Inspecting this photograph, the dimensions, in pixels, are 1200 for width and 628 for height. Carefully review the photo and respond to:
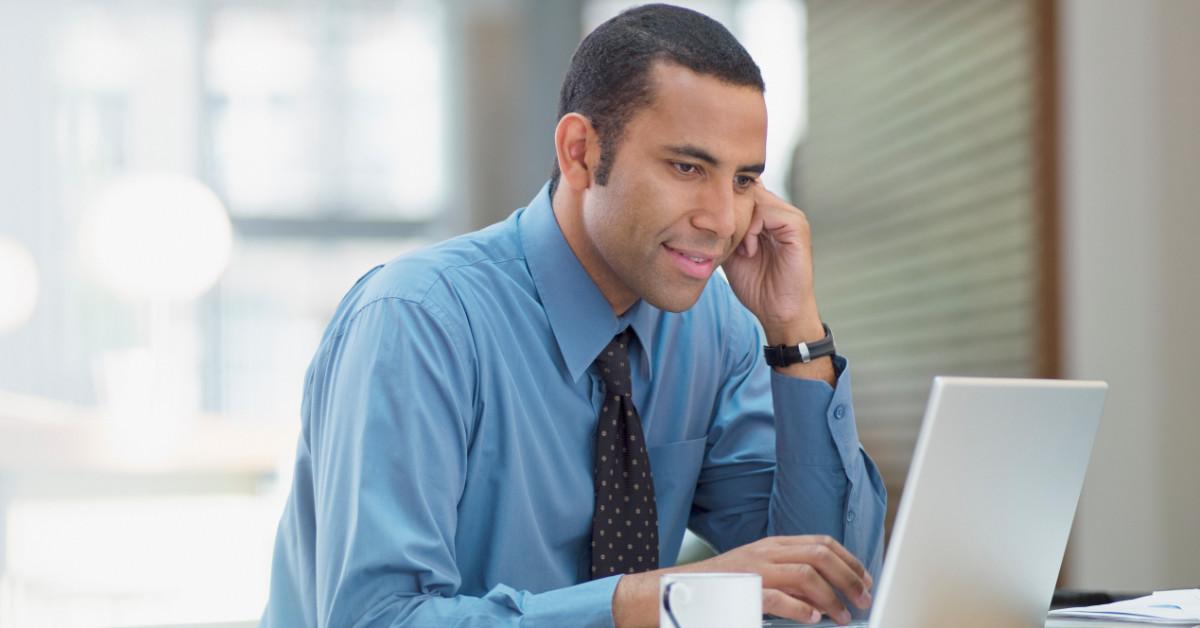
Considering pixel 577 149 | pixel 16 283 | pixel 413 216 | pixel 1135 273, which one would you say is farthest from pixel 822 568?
pixel 16 283

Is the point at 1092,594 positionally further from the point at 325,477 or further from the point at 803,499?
the point at 325,477

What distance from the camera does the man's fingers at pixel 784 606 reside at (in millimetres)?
1133

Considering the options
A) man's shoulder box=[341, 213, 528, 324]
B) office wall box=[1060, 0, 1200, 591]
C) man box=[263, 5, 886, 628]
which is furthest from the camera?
office wall box=[1060, 0, 1200, 591]

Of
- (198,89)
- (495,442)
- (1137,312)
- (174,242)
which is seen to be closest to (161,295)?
(174,242)

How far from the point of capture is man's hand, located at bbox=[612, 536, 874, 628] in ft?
3.70

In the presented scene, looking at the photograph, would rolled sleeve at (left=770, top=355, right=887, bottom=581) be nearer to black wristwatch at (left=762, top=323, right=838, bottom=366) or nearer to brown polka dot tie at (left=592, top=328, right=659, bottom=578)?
black wristwatch at (left=762, top=323, right=838, bottom=366)

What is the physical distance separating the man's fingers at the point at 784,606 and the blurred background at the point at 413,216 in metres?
1.86

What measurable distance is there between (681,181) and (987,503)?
55cm

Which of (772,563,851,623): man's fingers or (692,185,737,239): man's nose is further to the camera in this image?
(692,185,737,239): man's nose

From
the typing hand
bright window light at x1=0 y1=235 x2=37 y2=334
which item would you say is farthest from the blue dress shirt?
bright window light at x1=0 y1=235 x2=37 y2=334

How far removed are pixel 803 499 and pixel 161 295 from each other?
383 cm

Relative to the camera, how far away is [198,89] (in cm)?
498

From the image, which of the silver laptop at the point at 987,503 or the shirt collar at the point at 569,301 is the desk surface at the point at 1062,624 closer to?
the silver laptop at the point at 987,503

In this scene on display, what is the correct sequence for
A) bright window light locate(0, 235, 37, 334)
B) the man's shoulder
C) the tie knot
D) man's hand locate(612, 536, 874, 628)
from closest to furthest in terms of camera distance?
man's hand locate(612, 536, 874, 628), the man's shoulder, the tie knot, bright window light locate(0, 235, 37, 334)
